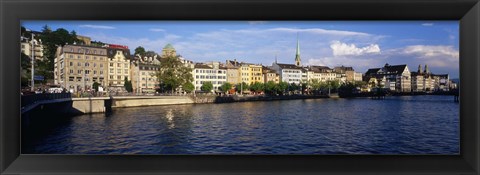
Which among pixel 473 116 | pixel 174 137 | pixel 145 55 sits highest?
pixel 145 55

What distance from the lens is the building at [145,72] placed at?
51.1 ft

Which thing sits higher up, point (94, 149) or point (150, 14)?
point (150, 14)

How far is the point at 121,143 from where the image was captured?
6.25 metres

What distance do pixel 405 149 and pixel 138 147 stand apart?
457 cm

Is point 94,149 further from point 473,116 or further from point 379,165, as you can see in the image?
point 473,116

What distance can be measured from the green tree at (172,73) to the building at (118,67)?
6.00ft

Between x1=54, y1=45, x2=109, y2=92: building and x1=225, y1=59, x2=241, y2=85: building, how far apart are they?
9.46 meters

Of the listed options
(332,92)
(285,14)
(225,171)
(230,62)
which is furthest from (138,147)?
(332,92)

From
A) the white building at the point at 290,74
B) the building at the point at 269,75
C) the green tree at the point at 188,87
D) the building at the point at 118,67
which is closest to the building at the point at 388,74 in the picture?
the white building at the point at 290,74

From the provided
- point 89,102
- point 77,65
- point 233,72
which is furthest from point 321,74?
point 77,65

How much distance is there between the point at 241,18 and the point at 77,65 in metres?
7.28

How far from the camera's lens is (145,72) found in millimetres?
16766

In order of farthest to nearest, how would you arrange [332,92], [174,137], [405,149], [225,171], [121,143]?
[332,92] < [174,137] < [121,143] < [405,149] < [225,171]

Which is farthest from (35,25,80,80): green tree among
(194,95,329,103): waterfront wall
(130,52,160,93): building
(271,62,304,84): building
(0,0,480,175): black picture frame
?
(271,62,304,84): building
